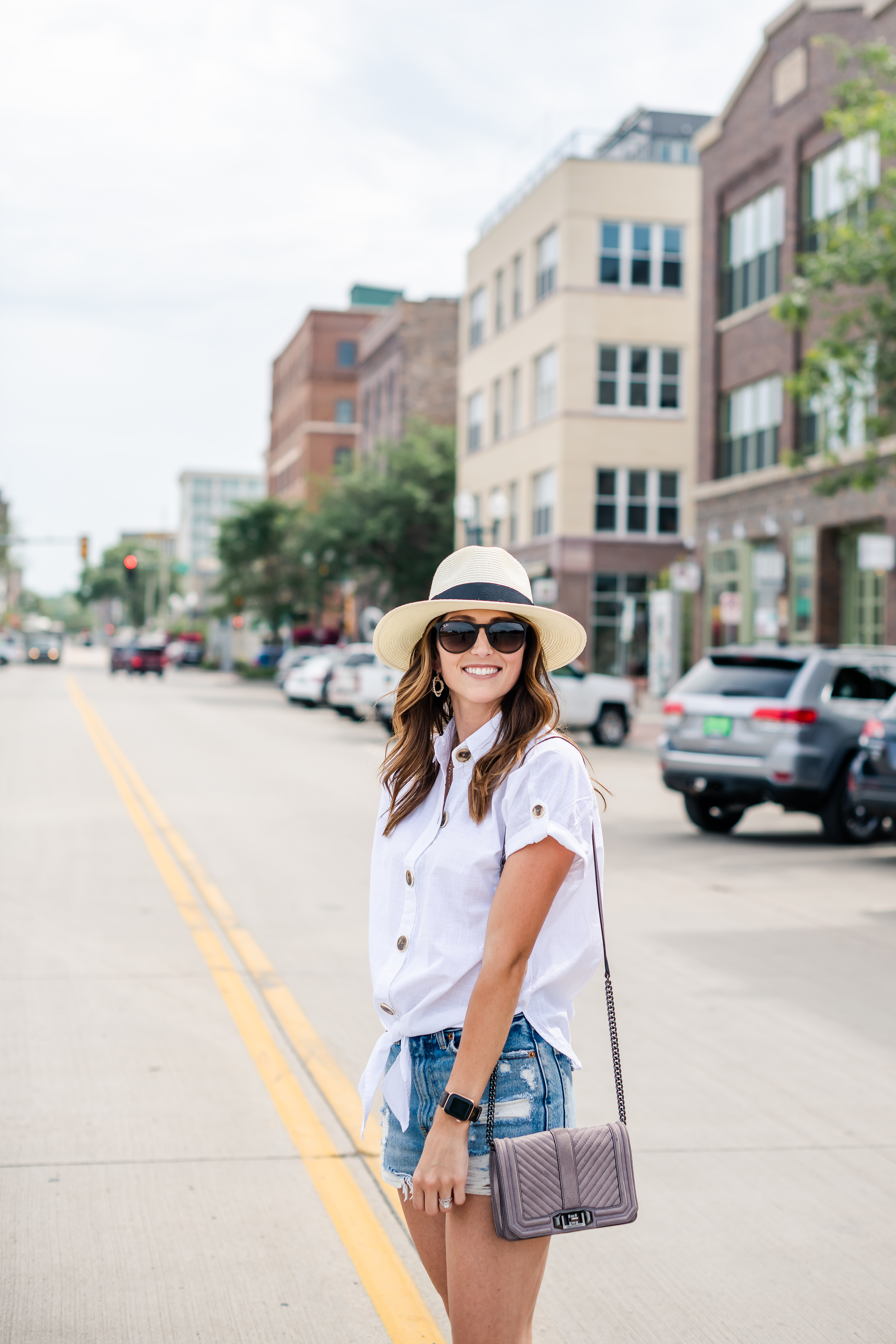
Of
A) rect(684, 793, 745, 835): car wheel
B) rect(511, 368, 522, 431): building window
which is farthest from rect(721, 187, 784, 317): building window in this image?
rect(684, 793, 745, 835): car wheel

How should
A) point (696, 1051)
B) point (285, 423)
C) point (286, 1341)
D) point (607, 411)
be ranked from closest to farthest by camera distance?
point (286, 1341), point (696, 1051), point (607, 411), point (285, 423)

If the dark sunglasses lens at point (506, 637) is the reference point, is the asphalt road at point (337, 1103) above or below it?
below

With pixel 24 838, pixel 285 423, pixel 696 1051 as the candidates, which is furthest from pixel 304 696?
pixel 285 423

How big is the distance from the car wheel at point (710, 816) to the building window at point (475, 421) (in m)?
39.0

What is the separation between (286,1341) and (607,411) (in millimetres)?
43176

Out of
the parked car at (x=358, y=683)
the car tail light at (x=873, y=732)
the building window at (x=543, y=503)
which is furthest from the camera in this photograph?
the building window at (x=543, y=503)

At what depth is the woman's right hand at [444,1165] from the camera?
267 cm

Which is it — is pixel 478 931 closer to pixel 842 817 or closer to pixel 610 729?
pixel 842 817

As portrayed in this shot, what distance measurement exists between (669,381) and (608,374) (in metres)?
1.87

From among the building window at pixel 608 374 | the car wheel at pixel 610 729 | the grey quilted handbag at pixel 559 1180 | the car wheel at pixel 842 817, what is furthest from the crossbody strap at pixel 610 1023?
the building window at pixel 608 374

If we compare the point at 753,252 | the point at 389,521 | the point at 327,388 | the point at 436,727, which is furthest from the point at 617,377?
the point at 327,388

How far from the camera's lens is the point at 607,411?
45750mm

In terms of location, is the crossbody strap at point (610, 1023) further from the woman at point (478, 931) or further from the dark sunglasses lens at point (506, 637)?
the dark sunglasses lens at point (506, 637)

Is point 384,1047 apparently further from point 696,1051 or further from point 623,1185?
point 696,1051
